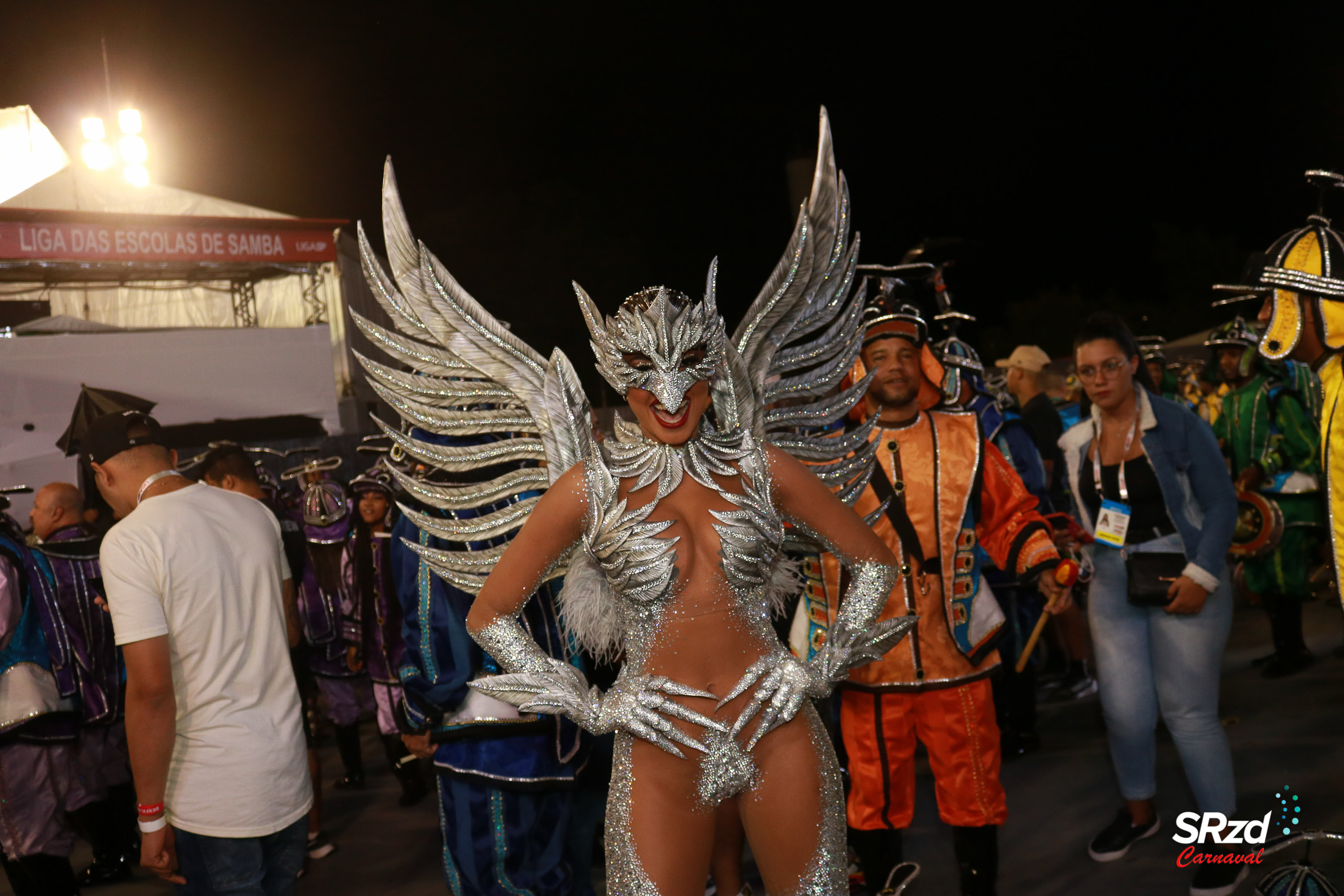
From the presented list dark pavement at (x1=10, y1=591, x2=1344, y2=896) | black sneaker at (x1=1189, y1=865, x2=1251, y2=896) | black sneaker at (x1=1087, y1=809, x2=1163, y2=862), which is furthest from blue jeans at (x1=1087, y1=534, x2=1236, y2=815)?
dark pavement at (x1=10, y1=591, x2=1344, y2=896)

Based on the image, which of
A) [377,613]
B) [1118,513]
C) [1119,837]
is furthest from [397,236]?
[1119,837]

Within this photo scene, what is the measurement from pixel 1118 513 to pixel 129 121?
1437 cm

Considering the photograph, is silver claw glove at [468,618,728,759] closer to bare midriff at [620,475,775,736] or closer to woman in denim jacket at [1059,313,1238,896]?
bare midriff at [620,475,775,736]

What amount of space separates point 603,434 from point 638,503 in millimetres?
411

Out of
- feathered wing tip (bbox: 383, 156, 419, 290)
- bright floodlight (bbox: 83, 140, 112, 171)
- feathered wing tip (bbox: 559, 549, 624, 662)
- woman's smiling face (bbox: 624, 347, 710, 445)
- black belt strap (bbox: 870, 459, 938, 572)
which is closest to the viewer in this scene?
woman's smiling face (bbox: 624, 347, 710, 445)

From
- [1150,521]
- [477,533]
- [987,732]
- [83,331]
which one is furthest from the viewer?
[83,331]

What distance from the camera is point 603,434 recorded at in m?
2.84

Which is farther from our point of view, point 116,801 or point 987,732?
point 116,801

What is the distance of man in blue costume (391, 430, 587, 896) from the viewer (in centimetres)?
305

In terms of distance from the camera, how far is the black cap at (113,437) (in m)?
2.94

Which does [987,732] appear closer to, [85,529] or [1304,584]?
[1304,584]

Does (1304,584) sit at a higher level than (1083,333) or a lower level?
lower

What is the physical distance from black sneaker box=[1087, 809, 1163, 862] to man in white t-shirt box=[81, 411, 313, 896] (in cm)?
305

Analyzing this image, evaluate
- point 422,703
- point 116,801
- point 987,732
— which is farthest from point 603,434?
point 116,801
